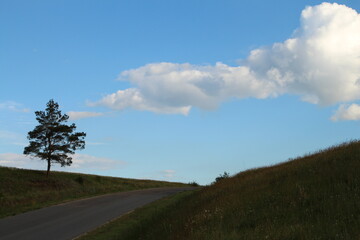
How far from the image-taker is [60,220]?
16422mm

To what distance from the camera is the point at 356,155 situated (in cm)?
1338

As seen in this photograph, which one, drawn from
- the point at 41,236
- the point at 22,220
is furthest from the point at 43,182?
the point at 41,236

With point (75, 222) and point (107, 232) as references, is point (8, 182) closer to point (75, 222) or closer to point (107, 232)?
point (75, 222)

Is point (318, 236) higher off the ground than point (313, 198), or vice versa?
point (313, 198)

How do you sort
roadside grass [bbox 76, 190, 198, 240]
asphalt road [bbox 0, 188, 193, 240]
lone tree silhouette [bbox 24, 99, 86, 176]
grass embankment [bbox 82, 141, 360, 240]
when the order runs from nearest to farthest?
grass embankment [bbox 82, 141, 360, 240] → roadside grass [bbox 76, 190, 198, 240] → asphalt road [bbox 0, 188, 193, 240] → lone tree silhouette [bbox 24, 99, 86, 176]

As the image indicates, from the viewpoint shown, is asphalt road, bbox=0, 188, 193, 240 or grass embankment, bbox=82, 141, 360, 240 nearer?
grass embankment, bbox=82, 141, 360, 240

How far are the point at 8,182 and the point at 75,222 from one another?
31.1 meters

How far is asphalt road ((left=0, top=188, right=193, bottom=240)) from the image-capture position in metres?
13.4

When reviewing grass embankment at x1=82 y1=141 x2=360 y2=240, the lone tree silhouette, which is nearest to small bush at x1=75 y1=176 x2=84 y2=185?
the lone tree silhouette

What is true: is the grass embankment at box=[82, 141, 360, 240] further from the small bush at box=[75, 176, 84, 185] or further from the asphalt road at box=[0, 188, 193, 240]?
the small bush at box=[75, 176, 84, 185]

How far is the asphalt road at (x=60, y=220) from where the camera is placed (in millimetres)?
13398

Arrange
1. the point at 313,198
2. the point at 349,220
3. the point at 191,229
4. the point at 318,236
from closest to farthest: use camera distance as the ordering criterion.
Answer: the point at 318,236, the point at 349,220, the point at 191,229, the point at 313,198

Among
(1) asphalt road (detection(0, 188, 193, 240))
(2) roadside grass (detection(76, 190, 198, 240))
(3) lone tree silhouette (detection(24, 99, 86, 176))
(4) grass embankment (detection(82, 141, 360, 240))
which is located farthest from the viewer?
(3) lone tree silhouette (detection(24, 99, 86, 176))

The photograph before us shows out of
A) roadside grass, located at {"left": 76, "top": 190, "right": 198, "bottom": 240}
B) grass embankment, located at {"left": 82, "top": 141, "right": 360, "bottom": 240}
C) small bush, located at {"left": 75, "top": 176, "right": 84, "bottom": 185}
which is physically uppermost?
small bush, located at {"left": 75, "top": 176, "right": 84, "bottom": 185}
